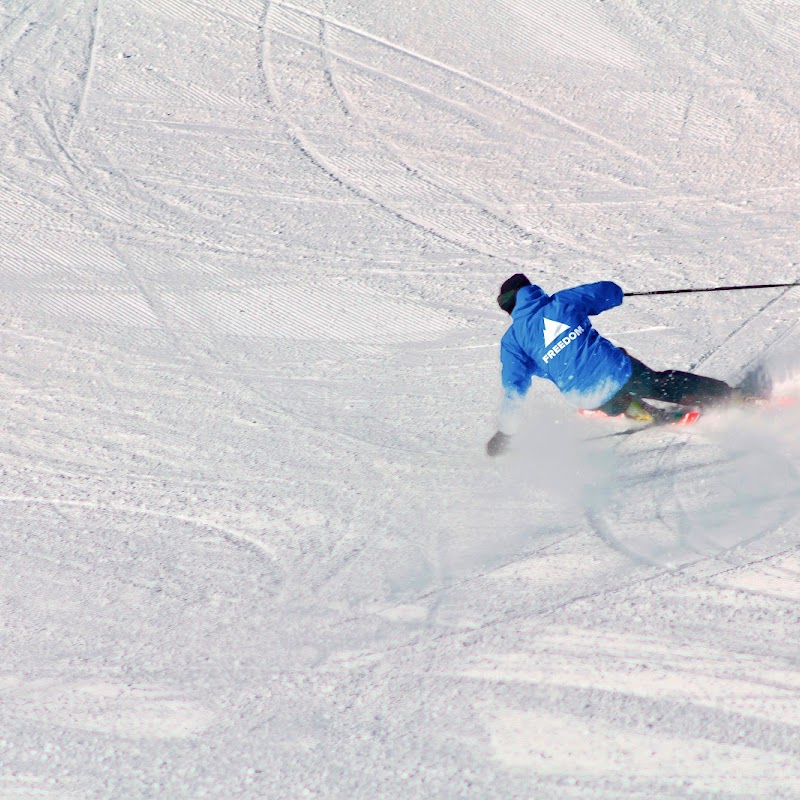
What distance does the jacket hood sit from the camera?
6.29 m

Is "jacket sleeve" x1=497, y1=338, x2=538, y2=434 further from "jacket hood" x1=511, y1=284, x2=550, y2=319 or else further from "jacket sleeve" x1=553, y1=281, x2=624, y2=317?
"jacket sleeve" x1=553, y1=281, x2=624, y2=317

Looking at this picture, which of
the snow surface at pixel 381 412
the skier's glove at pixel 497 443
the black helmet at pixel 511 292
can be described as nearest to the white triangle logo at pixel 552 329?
the black helmet at pixel 511 292

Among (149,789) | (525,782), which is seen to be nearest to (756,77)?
(525,782)

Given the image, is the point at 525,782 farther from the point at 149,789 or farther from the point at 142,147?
the point at 142,147

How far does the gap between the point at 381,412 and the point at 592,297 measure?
5.72 ft

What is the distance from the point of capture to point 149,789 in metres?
4.89

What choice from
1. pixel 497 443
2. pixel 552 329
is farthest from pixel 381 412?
pixel 552 329

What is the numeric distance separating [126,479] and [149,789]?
248cm

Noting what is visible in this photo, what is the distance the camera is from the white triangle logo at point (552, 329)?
245 inches

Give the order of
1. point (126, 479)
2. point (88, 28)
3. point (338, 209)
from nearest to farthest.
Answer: point (126, 479) < point (338, 209) < point (88, 28)

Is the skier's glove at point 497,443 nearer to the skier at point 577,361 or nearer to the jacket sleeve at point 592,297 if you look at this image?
the skier at point 577,361

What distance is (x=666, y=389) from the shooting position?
6.46 m

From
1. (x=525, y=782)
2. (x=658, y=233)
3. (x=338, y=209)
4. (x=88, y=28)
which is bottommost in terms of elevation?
(x=525, y=782)

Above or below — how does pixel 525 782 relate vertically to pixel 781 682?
below
